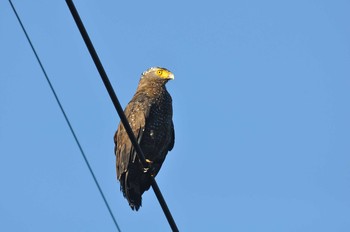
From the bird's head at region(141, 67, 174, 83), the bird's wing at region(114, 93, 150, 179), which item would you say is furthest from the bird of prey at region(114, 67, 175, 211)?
the bird's head at region(141, 67, 174, 83)

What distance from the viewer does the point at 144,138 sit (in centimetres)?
1027

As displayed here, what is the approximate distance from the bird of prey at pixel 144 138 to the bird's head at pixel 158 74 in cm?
24

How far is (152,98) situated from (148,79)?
27.2 inches

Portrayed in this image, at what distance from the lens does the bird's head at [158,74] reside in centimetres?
1109

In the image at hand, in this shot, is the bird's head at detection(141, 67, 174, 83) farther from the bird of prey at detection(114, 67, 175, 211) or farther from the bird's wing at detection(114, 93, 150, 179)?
the bird's wing at detection(114, 93, 150, 179)

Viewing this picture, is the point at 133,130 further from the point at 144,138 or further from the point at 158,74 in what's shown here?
the point at 158,74

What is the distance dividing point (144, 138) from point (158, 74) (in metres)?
1.24

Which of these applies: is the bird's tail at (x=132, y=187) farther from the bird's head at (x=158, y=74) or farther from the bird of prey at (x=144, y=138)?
the bird's head at (x=158, y=74)

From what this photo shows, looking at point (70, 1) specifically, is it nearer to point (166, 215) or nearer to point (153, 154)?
point (166, 215)

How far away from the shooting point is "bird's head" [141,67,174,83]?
1109cm

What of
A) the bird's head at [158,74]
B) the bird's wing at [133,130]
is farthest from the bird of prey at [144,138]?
the bird's head at [158,74]

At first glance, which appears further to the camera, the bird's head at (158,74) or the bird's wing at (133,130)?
the bird's head at (158,74)

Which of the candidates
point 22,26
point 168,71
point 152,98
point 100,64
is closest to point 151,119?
point 152,98

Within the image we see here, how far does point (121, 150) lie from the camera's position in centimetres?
1004
